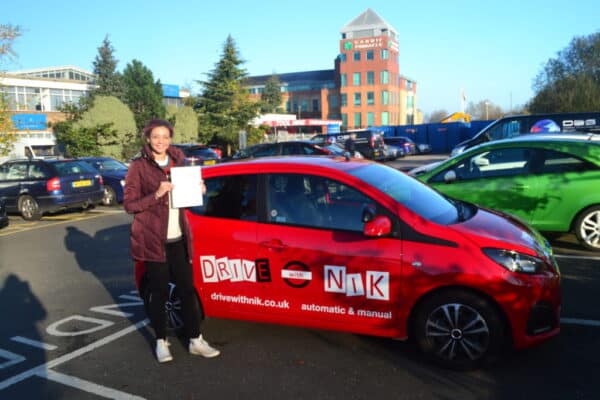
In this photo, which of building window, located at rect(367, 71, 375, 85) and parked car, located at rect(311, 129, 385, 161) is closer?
parked car, located at rect(311, 129, 385, 161)

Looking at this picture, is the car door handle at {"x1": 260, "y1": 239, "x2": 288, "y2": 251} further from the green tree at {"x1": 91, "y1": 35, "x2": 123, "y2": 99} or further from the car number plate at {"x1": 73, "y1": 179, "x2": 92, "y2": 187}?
the green tree at {"x1": 91, "y1": 35, "x2": 123, "y2": 99}

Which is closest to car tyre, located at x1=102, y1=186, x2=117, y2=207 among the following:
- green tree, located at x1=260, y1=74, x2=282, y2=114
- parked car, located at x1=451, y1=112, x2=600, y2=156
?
parked car, located at x1=451, y1=112, x2=600, y2=156

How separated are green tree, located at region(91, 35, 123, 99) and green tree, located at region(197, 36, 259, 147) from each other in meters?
26.3

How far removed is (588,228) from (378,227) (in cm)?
463

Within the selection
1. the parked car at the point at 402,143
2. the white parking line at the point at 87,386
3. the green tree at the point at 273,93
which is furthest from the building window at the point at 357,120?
the white parking line at the point at 87,386

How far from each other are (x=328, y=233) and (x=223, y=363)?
4.48 feet

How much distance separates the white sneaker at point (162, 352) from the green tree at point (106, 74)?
69.8 metres

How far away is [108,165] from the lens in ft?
55.4

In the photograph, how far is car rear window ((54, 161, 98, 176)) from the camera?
44.2 ft

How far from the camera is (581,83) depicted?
41.1 meters

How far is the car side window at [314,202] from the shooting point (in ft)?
13.7

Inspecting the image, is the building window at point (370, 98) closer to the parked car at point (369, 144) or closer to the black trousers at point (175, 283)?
the parked car at point (369, 144)

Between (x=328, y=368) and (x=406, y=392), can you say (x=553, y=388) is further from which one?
(x=328, y=368)

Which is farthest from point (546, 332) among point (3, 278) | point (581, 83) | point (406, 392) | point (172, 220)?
point (581, 83)
